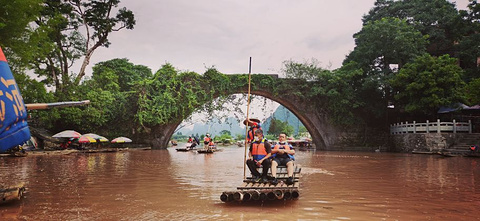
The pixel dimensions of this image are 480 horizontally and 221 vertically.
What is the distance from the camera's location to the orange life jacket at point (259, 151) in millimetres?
5773

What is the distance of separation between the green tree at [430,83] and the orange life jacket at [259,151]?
57.7 ft

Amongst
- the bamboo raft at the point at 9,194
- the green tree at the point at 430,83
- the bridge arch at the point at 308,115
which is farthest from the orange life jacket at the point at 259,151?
the bridge arch at the point at 308,115

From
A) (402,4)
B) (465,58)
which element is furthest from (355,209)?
(402,4)

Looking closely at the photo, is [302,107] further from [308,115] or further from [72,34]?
[72,34]

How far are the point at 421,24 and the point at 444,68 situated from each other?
23.6ft

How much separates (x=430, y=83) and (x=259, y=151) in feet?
58.6

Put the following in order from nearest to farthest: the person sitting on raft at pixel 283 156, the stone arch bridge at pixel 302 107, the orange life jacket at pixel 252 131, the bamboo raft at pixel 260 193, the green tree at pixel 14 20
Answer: the bamboo raft at pixel 260 193 < the person sitting on raft at pixel 283 156 < the orange life jacket at pixel 252 131 < the green tree at pixel 14 20 < the stone arch bridge at pixel 302 107

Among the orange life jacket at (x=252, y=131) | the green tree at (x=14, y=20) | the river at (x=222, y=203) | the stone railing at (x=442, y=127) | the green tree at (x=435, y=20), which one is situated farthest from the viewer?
the green tree at (x=435, y=20)

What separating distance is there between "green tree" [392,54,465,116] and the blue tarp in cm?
2102

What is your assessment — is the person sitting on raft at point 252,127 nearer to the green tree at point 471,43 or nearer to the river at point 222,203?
the river at point 222,203

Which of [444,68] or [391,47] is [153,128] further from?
[444,68]

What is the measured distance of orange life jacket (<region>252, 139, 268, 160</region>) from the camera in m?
5.77

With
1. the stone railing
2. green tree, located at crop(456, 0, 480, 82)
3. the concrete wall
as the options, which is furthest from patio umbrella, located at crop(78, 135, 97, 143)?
green tree, located at crop(456, 0, 480, 82)

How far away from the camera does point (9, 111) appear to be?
3332 millimetres
